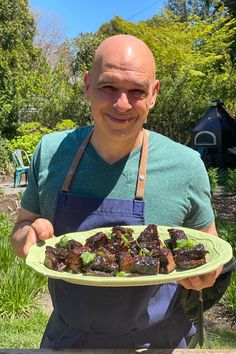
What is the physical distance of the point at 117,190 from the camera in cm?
171

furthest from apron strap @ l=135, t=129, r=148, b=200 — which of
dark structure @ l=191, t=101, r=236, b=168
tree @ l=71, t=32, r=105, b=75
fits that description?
tree @ l=71, t=32, r=105, b=75

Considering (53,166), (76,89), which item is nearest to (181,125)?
(76,89)

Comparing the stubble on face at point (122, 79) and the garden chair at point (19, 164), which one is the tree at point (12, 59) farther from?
the stubble on face at point (122, 79)

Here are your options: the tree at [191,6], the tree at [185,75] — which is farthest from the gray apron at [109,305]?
the tree at [191,6]

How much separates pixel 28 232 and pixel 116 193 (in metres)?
0.32

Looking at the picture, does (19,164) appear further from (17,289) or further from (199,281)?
(199,281)

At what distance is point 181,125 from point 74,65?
13.9m

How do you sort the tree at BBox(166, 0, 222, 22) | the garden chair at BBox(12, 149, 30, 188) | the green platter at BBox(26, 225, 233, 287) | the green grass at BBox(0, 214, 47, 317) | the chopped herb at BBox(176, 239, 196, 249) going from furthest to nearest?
the tree at BBox(166, 0, 222, 22), the garden chair at BBox(12, 149, 30, 188), the green grass at BBox(0, 214, 47, 317), the chopped herb at BBox(176, 239, 196, 249), the green platter at BBox(26, 225, 233, 287)

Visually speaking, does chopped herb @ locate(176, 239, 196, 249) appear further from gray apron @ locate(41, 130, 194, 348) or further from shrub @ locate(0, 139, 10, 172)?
shrub @ locate(0, 139, 10, 172)

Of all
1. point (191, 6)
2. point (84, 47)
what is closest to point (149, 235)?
point (84, 47)

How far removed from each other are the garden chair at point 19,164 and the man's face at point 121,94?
8.36m

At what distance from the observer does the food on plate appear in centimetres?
143

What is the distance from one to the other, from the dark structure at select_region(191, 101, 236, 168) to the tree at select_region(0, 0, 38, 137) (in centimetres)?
504

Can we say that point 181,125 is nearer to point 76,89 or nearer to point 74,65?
point 76,89
